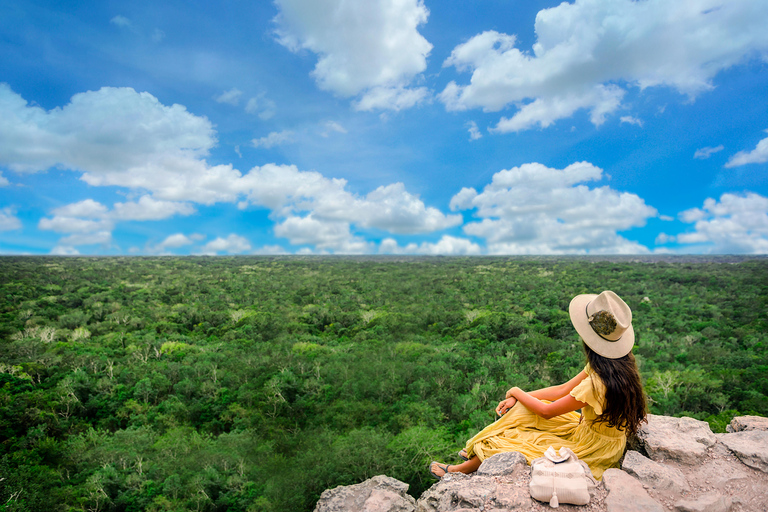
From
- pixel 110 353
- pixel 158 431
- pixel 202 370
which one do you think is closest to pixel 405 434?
pixel 158 431

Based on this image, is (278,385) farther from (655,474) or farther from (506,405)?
(655,474)

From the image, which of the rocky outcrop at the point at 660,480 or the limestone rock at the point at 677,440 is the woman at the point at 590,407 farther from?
the limestone rock at the point at 677,440

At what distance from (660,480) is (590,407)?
0.95 meters

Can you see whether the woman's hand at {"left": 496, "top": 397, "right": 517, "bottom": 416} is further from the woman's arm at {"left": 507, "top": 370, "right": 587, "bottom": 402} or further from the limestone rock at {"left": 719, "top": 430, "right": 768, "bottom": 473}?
the limestone rock at {"left": 719, "top": 430, "right": 768, "bottom": 473}

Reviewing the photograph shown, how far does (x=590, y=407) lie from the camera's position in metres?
4.08

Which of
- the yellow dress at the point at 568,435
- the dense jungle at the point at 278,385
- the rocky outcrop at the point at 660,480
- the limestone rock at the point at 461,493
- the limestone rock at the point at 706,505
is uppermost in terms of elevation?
the yellow dress at the point at 568,435

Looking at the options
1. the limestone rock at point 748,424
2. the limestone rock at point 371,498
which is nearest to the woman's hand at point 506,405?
the limestone rock at point 371,498

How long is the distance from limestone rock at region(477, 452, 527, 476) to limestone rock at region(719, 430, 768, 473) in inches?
113

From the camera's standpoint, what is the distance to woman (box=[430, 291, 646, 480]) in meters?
3.71

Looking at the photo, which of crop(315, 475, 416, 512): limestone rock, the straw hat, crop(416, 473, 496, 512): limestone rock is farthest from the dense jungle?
the straw hat

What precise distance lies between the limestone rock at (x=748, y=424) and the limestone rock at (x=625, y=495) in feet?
12.0

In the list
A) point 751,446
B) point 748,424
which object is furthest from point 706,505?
point 748,424

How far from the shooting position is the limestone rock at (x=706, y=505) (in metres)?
3.34

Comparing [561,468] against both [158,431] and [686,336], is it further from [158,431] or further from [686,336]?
[686,336]
